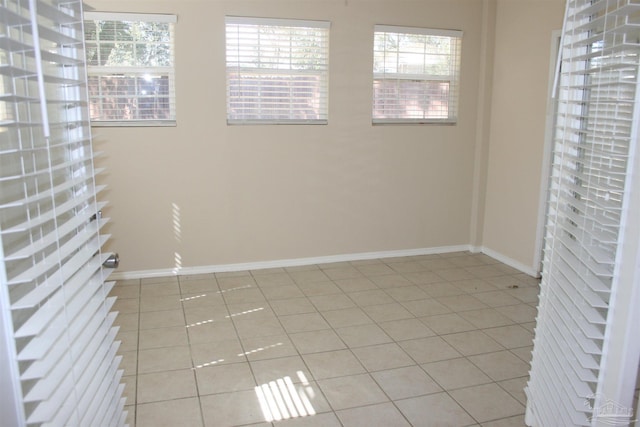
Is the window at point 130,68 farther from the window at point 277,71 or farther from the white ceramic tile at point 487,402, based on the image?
the white ceramic tile at point 487,402

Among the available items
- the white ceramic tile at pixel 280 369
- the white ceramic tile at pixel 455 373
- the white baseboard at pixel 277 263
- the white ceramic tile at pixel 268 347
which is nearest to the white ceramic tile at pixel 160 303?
the white baseboard at pixel 277 263

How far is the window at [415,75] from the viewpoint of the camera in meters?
4.82

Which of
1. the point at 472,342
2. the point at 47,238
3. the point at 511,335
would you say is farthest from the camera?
the point at 511,335

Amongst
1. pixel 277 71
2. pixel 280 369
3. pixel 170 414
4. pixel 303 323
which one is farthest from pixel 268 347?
pixel 277 71

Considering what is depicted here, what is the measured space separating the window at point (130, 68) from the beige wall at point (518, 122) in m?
2.96

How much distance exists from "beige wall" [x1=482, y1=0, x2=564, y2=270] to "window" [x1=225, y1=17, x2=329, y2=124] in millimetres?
1674

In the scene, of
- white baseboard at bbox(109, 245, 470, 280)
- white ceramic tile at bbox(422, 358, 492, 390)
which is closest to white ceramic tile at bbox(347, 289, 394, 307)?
white baseboard at bbox(109, 245, 470, 280)

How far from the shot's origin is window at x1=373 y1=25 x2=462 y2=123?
4.82 metres

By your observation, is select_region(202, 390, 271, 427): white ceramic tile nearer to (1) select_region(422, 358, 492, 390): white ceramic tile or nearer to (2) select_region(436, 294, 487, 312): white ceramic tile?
(1) select_region(422, 358, 492, 390): white ceramic tile

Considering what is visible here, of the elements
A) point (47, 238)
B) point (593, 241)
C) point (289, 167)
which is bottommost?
point (289, 167)

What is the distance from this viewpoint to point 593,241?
1.58m

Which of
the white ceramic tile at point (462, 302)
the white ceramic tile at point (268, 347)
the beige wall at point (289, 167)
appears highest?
the beige wall at point (289, 167)

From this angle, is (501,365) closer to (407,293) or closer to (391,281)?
(407,293)

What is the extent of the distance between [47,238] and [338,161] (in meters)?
3.81
